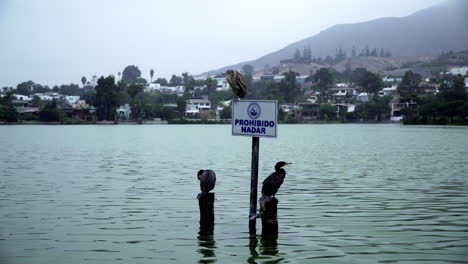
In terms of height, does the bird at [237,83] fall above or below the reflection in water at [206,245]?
above

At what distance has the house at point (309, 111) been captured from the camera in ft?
606

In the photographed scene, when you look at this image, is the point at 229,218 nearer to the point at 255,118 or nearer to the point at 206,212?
the point at 206,212

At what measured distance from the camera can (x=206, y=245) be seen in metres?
10.7

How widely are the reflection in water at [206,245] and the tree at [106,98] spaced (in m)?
150

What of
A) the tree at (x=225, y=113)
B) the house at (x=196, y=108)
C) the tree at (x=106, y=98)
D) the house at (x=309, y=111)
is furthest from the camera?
the house at (x=309, y=111)

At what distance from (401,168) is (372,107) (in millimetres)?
152744

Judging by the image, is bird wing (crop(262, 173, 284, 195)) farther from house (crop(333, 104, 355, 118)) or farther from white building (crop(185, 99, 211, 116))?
house (crop(333, 104, 355, 118))

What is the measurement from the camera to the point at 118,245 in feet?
35.3

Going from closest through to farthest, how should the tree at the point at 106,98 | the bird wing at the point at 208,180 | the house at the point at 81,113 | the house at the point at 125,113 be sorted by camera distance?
the bird wing at the point at 208,180 → the tree at the point at 106,98 → the house at the point at 81,113 → the house at the point at 125,113

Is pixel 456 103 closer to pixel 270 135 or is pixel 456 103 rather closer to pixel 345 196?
pixel 345 196

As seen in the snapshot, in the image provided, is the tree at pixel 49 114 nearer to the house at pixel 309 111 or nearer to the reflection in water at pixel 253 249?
the house at pixel 309 111

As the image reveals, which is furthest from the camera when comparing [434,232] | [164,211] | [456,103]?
[456,103]

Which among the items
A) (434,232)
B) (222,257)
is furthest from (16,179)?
(434,232)

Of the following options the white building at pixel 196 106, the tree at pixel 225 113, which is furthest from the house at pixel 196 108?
the tree at pixel 225 113
